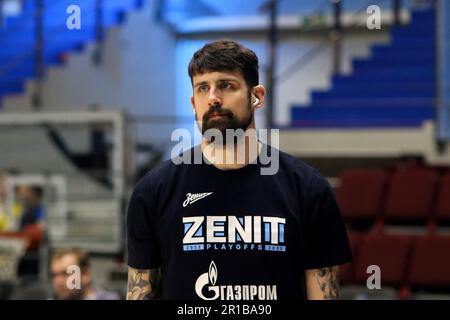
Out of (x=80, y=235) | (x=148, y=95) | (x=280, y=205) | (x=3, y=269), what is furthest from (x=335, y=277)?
(x=148, y=95)

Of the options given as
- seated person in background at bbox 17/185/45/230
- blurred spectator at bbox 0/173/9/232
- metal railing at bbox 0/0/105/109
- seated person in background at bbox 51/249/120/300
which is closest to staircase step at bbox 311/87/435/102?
metal railing at bbox 0/0/105/109

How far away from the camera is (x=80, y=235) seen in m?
7.23

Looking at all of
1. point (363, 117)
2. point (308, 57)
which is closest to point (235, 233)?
point (363, 117)

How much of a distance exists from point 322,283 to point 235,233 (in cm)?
24

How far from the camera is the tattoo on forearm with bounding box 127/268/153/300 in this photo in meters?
1.94

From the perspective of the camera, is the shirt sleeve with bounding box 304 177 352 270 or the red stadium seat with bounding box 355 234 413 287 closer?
the shirt sleeve with bounding box 304 177 352 270

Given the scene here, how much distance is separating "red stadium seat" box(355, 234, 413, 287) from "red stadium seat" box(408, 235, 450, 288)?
76 millimetres

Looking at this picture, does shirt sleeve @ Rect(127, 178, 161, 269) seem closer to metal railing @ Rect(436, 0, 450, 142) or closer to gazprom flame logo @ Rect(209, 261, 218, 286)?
gazprom flame logo @ Rect(209, 261, 218, 286)

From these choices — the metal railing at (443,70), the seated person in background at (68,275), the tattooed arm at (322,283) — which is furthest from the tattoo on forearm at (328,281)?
the metal railing at (443,70)

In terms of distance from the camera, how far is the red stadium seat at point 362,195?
604 cm

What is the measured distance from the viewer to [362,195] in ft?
19.9

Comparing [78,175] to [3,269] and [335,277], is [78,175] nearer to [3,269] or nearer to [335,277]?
[3,269]

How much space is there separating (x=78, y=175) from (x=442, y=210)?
3.20 metres

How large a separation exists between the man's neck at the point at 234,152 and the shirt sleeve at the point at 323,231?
156 millimetres
